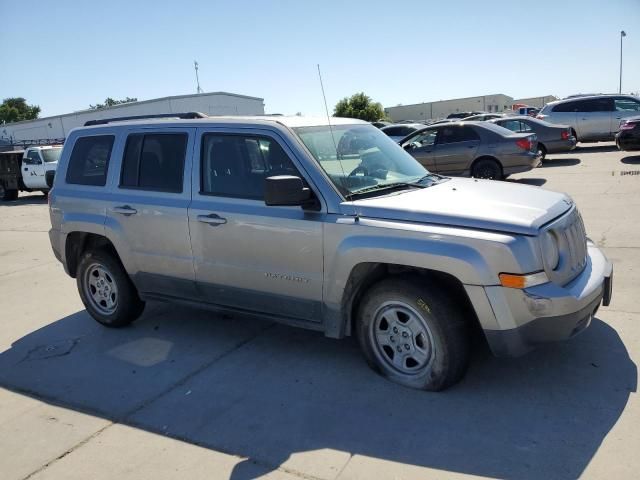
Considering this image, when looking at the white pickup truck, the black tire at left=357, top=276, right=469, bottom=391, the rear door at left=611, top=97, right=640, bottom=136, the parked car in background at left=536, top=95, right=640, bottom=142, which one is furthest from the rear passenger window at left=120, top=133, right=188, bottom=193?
the rear door at left=611, top=97, right=640, bottom=136

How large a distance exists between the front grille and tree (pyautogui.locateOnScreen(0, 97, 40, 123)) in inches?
4347

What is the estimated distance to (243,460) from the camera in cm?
316

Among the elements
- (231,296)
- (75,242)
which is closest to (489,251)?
(231,296)

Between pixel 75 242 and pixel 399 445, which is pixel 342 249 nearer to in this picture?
pixel 399 445

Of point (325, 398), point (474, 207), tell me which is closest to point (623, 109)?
point (474, 207)

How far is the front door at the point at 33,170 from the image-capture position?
1850cm

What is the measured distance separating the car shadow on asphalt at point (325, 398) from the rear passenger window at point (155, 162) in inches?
56.4

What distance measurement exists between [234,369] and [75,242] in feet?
7.93

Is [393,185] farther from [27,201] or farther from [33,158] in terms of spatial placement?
[27,201]

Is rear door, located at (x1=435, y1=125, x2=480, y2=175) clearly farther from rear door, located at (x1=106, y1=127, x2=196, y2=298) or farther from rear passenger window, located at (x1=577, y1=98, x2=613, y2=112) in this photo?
rear door, located at (x1=106, y1=127, x2=196, y2=298)

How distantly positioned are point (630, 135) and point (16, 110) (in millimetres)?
108655

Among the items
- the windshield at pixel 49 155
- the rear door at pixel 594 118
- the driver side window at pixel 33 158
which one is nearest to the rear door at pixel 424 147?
the rear door at pixel 594 118

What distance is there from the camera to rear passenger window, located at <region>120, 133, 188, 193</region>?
4695 mm

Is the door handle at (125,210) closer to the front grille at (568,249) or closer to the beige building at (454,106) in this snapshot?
the front grille at (568,249)
